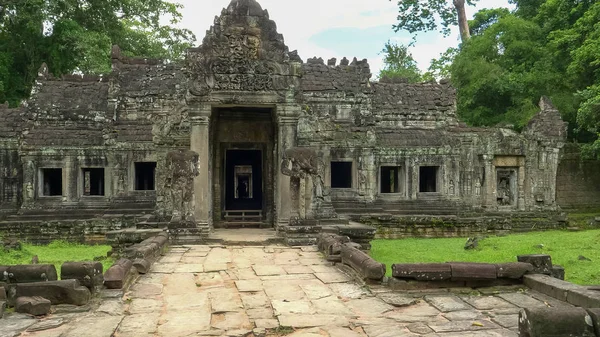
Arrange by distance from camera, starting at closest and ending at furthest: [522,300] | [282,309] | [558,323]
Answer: [558,323]
[282,309]
[522,300]

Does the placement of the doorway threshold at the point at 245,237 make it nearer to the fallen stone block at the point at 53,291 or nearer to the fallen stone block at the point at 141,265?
the fallen stone block at the point at 141,265

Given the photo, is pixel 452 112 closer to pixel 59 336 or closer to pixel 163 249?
pixel 163 249

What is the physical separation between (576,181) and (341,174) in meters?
11.5

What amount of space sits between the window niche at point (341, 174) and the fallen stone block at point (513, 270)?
12130 millimetres

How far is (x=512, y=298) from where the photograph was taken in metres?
6.89

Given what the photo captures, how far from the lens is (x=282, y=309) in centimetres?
650

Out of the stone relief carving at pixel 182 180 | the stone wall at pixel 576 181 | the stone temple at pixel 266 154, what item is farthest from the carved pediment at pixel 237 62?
the stone wall at pixel 576 181

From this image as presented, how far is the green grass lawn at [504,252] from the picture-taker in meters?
10.3

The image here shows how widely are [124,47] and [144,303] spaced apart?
27.0 meters

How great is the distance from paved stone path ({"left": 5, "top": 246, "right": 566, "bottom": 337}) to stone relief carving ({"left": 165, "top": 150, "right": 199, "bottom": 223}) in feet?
10.2

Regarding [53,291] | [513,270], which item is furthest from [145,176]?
[513,270]

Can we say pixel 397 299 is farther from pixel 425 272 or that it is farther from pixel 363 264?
pixel 363 264

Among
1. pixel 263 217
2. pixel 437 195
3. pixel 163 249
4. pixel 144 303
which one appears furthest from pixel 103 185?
pixel 144 303

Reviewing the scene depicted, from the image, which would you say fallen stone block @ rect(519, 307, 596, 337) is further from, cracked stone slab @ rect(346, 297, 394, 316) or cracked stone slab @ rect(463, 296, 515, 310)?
cracked stone slab @ rect(346, 297, 394, 316)
